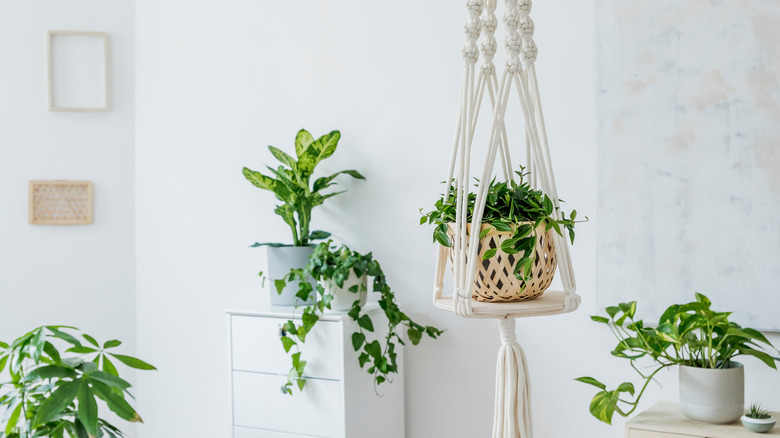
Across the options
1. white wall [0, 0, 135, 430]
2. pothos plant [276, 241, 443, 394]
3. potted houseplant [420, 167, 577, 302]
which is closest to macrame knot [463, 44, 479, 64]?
potted houseplant [420, 167, 577, 302]

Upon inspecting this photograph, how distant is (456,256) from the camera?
4.00 ft

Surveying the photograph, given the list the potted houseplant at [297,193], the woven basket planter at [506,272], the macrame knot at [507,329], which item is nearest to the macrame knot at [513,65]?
the woven basket planter at [506,272]

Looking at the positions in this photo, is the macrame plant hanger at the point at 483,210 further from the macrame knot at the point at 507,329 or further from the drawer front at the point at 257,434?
the drawer front at the point at 257,434

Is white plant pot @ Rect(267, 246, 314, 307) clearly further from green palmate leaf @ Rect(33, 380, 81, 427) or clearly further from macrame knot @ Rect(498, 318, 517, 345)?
macrame knot @ Rect(498, 318, 517, 345)

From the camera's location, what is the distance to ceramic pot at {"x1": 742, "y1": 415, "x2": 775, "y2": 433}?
1.57 m

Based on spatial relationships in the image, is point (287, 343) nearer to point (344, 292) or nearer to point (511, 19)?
point (344, 292)

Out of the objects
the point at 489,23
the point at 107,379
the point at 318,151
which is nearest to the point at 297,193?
the point at 318,151

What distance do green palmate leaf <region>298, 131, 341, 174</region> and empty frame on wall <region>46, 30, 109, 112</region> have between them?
106 cm

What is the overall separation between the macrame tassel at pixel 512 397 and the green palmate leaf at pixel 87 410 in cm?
91

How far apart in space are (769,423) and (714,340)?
0.67ft

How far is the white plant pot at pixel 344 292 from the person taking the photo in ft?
7.15

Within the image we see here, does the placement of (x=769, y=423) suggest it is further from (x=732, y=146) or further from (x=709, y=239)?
(x=732, y=146)

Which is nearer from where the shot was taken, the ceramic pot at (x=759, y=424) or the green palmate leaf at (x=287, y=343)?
the ceramic pot at (x=759, y=424)

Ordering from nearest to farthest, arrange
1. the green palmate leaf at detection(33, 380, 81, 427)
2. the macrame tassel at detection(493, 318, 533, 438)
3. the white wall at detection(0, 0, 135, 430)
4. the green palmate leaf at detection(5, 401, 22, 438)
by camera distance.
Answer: the macrame tassel at detection(493, 318, 533, 438) < the green palmate leaf at detection(33, 380, 81, 427) < the green palmate leaf at detection(5, 401, 22, 438) < the white wall at detection(0, 0, 135, 430)
